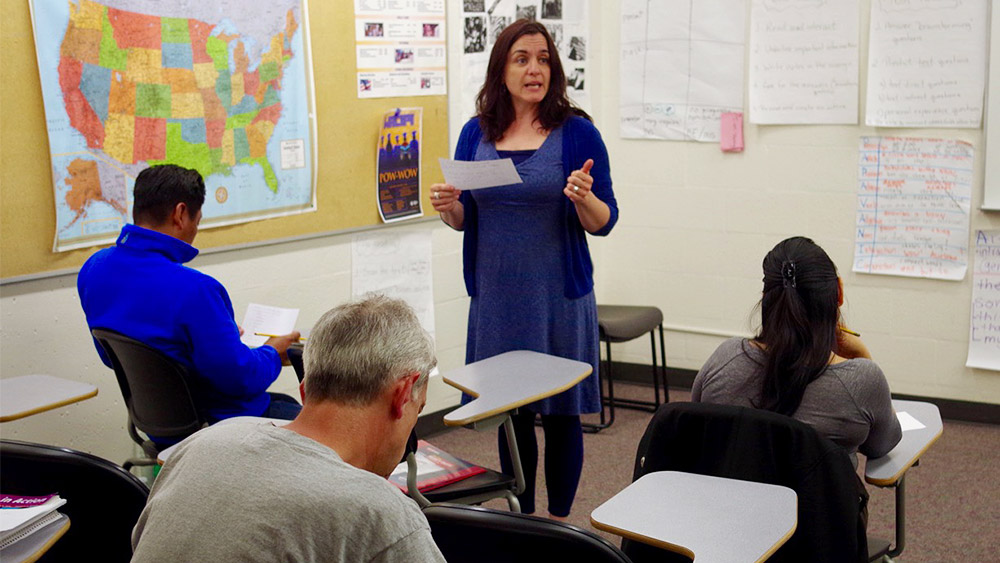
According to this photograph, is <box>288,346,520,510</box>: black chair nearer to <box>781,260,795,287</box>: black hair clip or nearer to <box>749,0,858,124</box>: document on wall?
<box>781,260,795,287</box>: black hair clip

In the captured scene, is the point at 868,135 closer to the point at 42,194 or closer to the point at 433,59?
the point at 433,59

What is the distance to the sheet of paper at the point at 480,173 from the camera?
8.88 feet

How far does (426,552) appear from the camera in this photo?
112cm

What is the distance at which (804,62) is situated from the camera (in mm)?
4355

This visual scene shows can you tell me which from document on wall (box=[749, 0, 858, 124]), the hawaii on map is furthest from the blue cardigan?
document on wall (box=[749, 0, 858, 124])

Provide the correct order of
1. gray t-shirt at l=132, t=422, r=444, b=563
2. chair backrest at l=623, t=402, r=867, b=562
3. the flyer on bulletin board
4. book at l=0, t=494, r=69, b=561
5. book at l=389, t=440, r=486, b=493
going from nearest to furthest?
gray t-shirt at l=132, t=422, r=444, b=563 < book at l=0, t=494, r=69, b=561 < chair backrest at l=623, t=402, r=867, b=562 < book at l=389, t=440, r=486, b=493 < the flyer on bulletin board

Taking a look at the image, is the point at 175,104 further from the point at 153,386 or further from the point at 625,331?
the point at 625,331

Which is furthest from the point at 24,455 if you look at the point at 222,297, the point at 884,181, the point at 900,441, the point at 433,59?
the point at 884,181

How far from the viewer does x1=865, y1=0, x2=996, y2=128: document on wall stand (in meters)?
4.00

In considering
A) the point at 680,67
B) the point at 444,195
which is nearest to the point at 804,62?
the point at 680,67

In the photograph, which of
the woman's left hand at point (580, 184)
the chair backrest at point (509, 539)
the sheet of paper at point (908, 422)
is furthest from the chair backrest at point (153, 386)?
the sheet of paper at point (908, 422)

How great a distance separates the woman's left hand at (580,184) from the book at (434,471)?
2.57ft

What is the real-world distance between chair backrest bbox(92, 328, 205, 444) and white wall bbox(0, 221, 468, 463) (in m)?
0.53

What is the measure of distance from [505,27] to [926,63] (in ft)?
5.61
